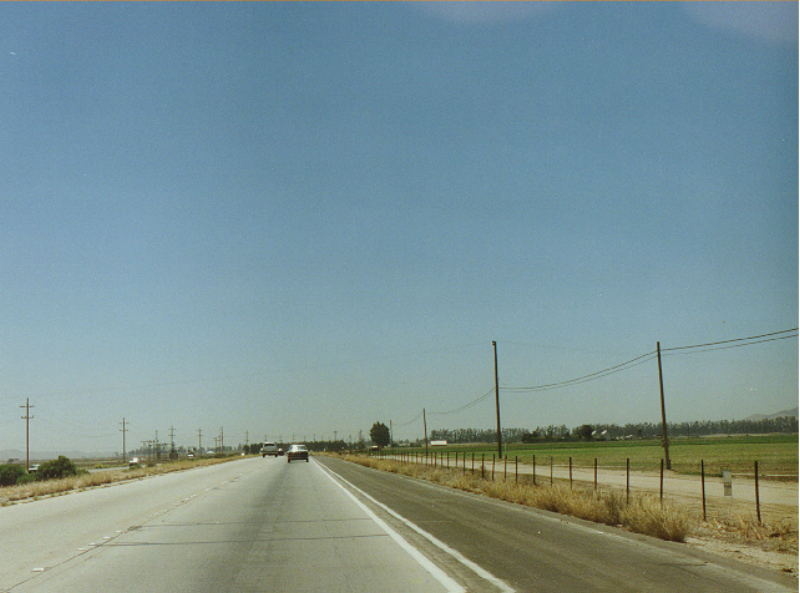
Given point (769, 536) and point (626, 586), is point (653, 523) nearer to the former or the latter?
point (769, 536)

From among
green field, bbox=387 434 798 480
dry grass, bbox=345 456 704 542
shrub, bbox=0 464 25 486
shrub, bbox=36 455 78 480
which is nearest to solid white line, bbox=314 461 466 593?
dry grass, bbox=345 456 704 542

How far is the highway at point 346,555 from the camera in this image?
30.6ft

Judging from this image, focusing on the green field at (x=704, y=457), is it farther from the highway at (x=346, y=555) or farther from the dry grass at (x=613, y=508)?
the highway at (x=346, y=555)

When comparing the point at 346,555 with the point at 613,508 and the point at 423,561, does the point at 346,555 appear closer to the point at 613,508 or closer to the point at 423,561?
the point at 423,561

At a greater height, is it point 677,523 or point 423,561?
point 423,561

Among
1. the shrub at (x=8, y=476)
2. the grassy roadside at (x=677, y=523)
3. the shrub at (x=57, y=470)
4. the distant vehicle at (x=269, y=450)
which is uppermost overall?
the grassy roadside at (x=677, y=523)

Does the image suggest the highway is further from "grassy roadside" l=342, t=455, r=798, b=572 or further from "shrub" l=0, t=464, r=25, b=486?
"shrub" l=0, t=464, r=25, b=486

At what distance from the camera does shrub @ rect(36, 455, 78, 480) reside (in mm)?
77875

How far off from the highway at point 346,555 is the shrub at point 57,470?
62625mm

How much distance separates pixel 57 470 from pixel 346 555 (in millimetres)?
78611

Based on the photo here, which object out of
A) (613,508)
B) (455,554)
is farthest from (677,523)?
(455,554)

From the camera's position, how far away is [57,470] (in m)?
80.9

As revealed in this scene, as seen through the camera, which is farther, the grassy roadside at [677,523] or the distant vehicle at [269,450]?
the distant vehicle at [269,450]

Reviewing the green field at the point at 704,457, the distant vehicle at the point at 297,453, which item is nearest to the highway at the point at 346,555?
the green field at the point at 704,457
